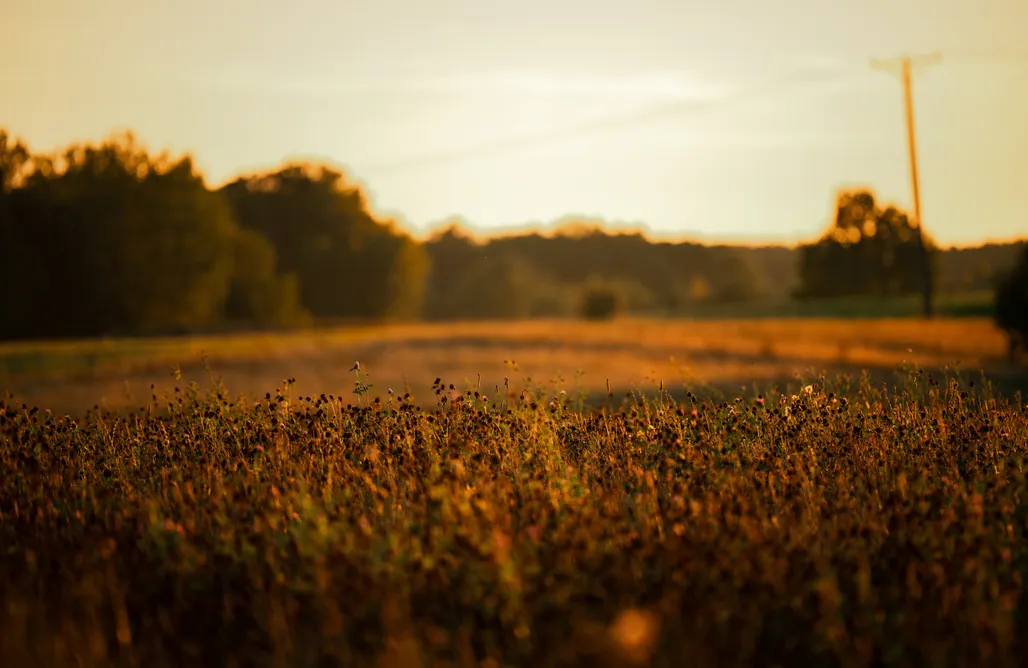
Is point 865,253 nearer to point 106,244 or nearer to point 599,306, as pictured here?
point 599,306

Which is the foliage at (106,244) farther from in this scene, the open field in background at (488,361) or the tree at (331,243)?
the tree at (331,243)

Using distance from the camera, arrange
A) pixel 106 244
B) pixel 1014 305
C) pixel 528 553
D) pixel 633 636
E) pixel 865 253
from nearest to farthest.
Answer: pixel 633 636, pixel 528 553, pixel 1014 305, pixel 106 244, pixel 865 253

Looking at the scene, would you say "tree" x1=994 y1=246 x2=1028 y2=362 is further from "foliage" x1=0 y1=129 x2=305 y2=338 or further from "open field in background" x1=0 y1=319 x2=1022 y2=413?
"foliage" x1=0 y1=129 x2=305 y2=338

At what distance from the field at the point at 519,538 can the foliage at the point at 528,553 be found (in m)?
0.02

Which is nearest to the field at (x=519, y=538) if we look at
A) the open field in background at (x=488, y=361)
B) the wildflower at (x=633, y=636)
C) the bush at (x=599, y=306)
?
the wildflower at (x=633, y=636)

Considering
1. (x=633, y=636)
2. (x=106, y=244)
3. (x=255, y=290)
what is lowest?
(x=633, y=636)

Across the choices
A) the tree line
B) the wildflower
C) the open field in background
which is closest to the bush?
the tree line

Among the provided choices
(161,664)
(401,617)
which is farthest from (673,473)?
(161,664)

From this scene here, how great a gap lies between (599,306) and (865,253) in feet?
75.5

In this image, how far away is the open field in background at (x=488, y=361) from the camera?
70.6 feet

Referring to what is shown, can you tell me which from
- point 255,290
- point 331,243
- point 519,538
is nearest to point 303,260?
point 331,243

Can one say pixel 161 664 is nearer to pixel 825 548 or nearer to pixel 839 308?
pixel 825 548

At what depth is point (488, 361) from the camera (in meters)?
32.6

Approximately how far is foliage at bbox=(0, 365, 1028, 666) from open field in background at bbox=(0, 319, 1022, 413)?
26.6 ft
